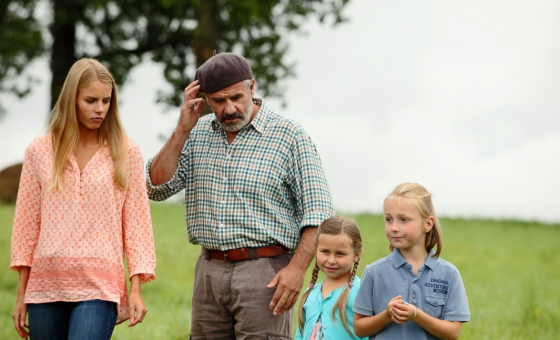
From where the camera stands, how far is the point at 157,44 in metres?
19.0

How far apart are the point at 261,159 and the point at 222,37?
1279cm

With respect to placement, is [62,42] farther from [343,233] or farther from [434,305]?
[434,305]

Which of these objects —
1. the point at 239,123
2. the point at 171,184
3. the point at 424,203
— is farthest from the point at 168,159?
the point at 424,203

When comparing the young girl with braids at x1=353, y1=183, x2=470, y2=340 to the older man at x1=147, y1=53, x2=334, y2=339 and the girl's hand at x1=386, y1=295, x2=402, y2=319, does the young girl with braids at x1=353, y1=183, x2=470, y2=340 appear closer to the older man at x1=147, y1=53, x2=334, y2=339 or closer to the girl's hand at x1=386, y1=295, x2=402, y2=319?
the girl's hand at x1=386, y1=295, x2=402, y2=319

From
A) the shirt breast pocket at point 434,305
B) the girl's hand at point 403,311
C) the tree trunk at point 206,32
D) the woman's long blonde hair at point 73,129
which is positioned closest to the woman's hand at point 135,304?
the woman's long blonde hair at point 73,129

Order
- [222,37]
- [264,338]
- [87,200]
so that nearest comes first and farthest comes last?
[87,200] → [264,338] → [222,37]

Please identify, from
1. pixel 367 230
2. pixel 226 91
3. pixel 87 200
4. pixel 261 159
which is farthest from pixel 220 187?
pixel 367 230

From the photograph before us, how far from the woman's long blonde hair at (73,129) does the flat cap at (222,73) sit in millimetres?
636

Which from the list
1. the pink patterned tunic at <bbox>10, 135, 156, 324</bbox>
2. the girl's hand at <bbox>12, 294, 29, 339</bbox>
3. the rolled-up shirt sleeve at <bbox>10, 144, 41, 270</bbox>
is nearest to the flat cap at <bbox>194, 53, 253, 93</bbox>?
the pink patterned tunic at <bbox>10, 135, 156, 324</bbox>

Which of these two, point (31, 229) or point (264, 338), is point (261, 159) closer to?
point (264, 338)

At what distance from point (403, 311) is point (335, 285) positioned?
0.74 meters

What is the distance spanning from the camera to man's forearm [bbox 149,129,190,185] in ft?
15.7

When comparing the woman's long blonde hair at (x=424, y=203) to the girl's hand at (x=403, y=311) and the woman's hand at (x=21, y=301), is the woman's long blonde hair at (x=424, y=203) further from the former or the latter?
the woman's hand at (x=21, y=301)

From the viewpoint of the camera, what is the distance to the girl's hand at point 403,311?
381 cm
